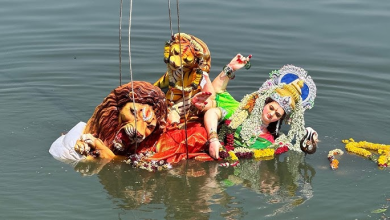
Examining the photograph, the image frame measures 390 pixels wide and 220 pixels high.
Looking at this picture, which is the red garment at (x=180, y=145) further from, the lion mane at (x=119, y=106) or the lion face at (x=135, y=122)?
the lion face at (x=135, y=122)

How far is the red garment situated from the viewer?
24.7 ft

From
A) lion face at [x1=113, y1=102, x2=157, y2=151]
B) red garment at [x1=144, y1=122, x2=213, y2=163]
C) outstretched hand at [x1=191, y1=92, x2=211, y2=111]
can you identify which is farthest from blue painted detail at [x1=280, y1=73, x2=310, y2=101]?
lion face at [x1=113, y1=102, x2=157, y2=151]

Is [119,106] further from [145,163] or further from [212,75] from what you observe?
[212,75]

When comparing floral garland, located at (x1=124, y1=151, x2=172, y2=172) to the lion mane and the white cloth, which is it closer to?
the lion mane

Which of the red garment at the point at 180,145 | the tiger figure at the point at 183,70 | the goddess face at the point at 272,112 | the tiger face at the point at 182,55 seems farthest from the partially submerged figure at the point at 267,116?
the tiger face at the point at 182,55

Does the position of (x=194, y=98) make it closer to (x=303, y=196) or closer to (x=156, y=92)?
(x=156, y=92)

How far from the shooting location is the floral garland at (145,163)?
741cm

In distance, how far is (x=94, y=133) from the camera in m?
7.50

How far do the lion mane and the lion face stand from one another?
2.3 inches

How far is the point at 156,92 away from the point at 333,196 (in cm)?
182

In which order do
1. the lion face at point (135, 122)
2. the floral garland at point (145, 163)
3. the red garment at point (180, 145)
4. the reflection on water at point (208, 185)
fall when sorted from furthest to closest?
the red garment at point (180, 145), the floral garland at point (145, 163), the lion face at point (135, 122), the reflection on water at point (208, 185)

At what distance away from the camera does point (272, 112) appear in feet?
24.8

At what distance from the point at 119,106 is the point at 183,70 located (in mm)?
743

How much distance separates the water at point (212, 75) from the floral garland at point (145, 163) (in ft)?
0.22
